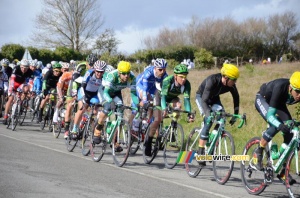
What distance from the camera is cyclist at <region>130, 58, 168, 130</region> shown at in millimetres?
11944

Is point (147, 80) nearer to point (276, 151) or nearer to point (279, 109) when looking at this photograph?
point (279, 109)

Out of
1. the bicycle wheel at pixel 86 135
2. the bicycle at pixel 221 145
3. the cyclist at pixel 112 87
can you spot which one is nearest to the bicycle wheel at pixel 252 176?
the bicycle at pixel 221 145

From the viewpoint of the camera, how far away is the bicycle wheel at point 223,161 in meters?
9.02

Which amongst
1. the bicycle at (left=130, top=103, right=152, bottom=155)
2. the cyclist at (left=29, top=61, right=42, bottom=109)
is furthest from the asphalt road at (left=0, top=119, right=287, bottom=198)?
the cyclist at (left=29, top=61, right=42, bottom=109)

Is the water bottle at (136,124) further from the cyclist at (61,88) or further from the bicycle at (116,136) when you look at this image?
the cyclist at (61,88)

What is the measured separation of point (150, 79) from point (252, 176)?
4711 mm

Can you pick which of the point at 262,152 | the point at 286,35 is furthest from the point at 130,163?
the point at 286,35

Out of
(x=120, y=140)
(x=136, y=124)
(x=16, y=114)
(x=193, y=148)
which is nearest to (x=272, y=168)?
(x=193, y=148)

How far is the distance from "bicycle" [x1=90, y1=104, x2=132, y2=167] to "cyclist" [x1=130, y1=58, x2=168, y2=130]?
766 millimetres

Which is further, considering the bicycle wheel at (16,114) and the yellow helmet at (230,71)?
the bicycle wheel at (16,114)

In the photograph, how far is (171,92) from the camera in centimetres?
1111

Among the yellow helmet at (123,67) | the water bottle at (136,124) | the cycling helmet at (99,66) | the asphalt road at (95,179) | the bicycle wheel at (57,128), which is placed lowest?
the asphalt road at (95,179)

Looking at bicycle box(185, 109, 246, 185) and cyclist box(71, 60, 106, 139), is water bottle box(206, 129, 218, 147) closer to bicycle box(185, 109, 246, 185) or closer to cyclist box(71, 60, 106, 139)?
bicycle box(185, 109, 246, 185)

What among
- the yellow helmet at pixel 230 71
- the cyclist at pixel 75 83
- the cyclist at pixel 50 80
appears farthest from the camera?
the cyclist at pixel 50 80
